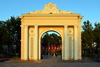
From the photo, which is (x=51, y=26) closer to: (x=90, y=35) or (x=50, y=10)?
(x=50, y=10)

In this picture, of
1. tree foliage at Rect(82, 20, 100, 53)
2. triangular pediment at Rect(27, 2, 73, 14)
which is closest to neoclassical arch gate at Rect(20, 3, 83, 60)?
triangular pediment at Rect(27, 2, 73, 14)

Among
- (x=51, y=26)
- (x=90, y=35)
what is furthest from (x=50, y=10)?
(x=90, y=35)

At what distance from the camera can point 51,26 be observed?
1232 inches

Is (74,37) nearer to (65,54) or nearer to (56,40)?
(65,54)

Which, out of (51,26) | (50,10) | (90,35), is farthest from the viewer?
(90,35)

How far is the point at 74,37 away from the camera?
30.2 meters

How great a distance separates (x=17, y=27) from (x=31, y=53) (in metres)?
15.1

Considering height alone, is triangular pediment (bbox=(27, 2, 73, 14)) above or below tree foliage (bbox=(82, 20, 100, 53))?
above

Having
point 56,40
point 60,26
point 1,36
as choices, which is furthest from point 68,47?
point 56,40

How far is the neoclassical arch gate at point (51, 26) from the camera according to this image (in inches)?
1189

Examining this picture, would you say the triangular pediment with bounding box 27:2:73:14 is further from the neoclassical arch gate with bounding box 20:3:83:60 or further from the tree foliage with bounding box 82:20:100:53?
the tree foliage with bounding box 82:20:100:53

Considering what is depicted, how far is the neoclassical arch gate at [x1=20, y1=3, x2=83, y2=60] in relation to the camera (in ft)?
99.1

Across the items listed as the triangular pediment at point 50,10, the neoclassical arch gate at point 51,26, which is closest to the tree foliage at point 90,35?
the neoclassical arch gate at point 51,26

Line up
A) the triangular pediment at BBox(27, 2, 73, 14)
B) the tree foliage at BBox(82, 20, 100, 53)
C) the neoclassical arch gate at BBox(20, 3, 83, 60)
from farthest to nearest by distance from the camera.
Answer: the tree foliage at BBox(82, 20, 100, 53) → the triangular pediment at BBox(27, 2, 73, 14) → the neoclassical arch gate at BBox(20, 3, 83, 60)
